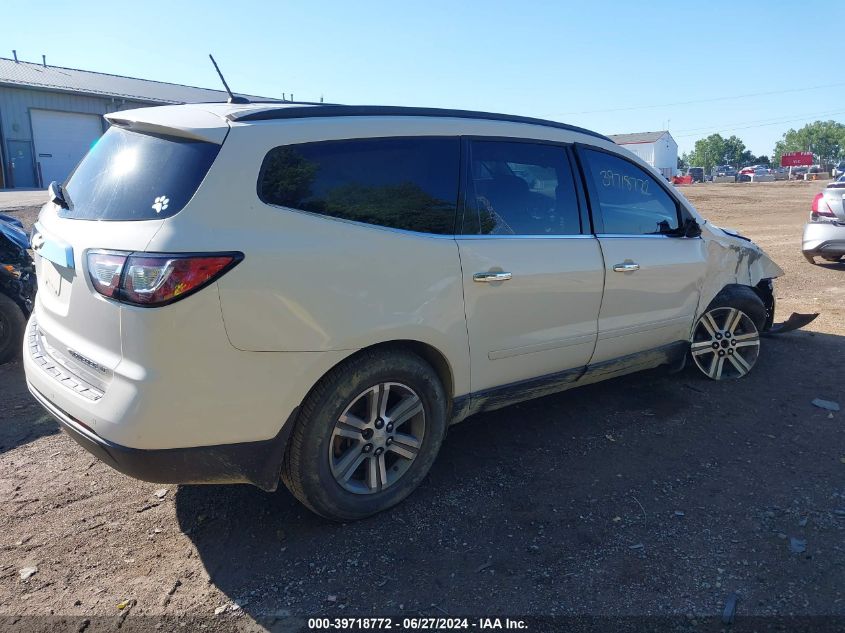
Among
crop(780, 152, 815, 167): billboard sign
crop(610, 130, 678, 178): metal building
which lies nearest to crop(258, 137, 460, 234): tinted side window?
crop(610, 130, 678, 178): metal building

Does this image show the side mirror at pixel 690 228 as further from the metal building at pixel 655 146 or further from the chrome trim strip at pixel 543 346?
the metal building at pixel 655 146

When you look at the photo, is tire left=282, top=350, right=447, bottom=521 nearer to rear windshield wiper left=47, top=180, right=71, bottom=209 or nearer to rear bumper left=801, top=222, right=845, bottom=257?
rear windshield wiper left=47, top=180, right=71, bottom=209

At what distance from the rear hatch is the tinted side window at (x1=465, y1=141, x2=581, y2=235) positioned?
145cm

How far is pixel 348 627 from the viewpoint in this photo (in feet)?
8.49

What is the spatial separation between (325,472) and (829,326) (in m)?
6.07

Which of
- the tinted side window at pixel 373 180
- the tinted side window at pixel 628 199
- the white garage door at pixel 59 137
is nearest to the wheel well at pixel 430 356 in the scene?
the tinted side window at pixel 373 180

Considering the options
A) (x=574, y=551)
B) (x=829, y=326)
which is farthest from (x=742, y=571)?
(x=829, y=326)

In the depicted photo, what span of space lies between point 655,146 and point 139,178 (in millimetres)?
89614

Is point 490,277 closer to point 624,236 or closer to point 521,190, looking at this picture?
point 521,190

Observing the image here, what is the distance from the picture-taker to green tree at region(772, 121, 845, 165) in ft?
409

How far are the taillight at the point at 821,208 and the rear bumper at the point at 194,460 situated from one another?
9954mm

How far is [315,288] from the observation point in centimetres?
283

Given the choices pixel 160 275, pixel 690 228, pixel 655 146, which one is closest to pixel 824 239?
pixel 690 228

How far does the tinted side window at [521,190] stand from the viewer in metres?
3.60
